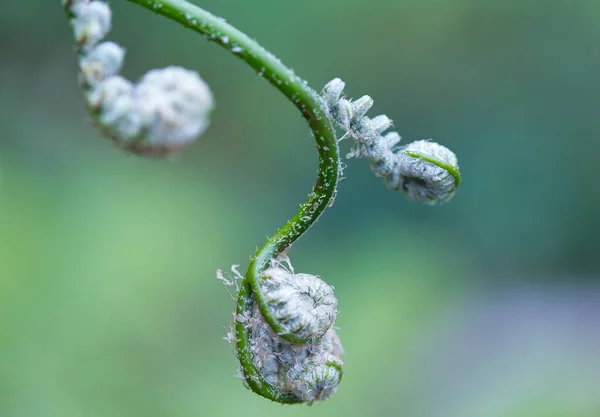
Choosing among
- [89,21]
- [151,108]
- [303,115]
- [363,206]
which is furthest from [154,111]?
[363,206]

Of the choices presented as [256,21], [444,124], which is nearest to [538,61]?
[444,124]

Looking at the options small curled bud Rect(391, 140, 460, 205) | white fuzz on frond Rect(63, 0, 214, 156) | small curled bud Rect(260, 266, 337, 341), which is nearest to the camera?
white fuzz on frond Rect(63, 0, 214, 156)

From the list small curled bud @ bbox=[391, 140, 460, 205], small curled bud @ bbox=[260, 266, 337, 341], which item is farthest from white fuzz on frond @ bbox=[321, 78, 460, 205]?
small curled bud @ bbox=[260, 266, 337, 341]

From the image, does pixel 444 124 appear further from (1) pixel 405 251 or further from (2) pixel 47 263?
(2) pixel 47 263

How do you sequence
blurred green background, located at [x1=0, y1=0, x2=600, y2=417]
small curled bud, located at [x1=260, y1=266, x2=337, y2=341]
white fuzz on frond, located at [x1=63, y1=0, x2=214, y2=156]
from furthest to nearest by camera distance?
blurred green background, located at [x1=0, y1=0, x2=600, y2=417] → small curled bud, located at [x1=260, y1=266, x2=337, y2=341] → white fuzz on frond, located at [x1=63, y1=0, x2=214, y2=156]

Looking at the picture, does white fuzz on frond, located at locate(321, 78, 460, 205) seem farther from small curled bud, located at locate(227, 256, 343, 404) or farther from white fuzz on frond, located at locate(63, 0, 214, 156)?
white fuzz on frond, located at locate(63, 0, 214, 156)

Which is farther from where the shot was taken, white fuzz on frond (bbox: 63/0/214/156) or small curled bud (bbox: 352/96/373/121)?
small curled bud (bbox: 352/96/373/121)

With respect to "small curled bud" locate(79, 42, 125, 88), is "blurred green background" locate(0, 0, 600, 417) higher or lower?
higher
